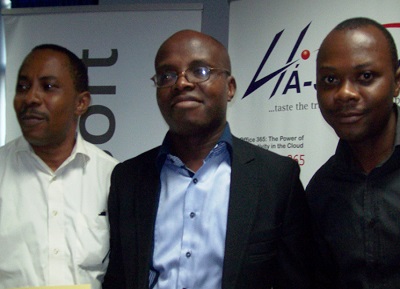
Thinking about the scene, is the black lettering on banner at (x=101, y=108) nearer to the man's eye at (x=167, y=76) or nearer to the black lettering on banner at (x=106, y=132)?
the black lettering on banner at (x=106, y=132)

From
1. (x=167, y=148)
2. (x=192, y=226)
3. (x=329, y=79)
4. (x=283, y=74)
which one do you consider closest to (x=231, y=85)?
(x=167, y=148)

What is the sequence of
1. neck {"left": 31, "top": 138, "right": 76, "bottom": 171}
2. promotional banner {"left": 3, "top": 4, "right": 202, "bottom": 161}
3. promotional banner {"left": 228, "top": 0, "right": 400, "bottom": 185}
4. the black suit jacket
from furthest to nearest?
promotional banner {"left": 3, "top": 4, "right": 202, "bottom": 161}, promotional banner {"left": 228, "top": 0, "right": 400, "bottom": 185}, neck {"left": 31, "top": 138, "right": 76, "bottom": 171}, the black suit jacket

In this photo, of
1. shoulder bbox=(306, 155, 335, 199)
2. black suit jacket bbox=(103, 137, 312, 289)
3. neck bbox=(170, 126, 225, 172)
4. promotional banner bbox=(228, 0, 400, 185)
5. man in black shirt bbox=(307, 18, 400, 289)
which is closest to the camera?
man in black shirt bbox=(307, 18, 400, 289)

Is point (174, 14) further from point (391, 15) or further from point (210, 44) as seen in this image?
point (210, 44)

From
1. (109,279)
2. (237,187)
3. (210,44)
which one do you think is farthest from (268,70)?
(109,279)

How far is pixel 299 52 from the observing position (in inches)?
117

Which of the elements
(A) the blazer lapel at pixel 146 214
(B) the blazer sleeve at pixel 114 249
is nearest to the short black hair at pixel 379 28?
(A) the blazer lapel at pixel 146 214

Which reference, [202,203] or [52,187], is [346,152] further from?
[52,187]

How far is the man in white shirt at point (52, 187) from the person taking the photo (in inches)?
65.5

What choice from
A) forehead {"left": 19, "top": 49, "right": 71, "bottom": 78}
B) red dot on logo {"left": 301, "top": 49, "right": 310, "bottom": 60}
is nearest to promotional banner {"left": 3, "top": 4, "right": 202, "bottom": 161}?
red dot on logo {"left": 301, "top": 49, "right": 310, "bottom": 60}

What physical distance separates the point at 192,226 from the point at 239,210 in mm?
161

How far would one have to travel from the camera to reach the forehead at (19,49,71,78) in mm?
1822

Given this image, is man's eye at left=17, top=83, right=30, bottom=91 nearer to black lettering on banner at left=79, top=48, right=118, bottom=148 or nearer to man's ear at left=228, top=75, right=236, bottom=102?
man's ear at left=228, top=75, right=236, bottom=102

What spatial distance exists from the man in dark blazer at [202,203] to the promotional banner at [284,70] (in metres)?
1.27
